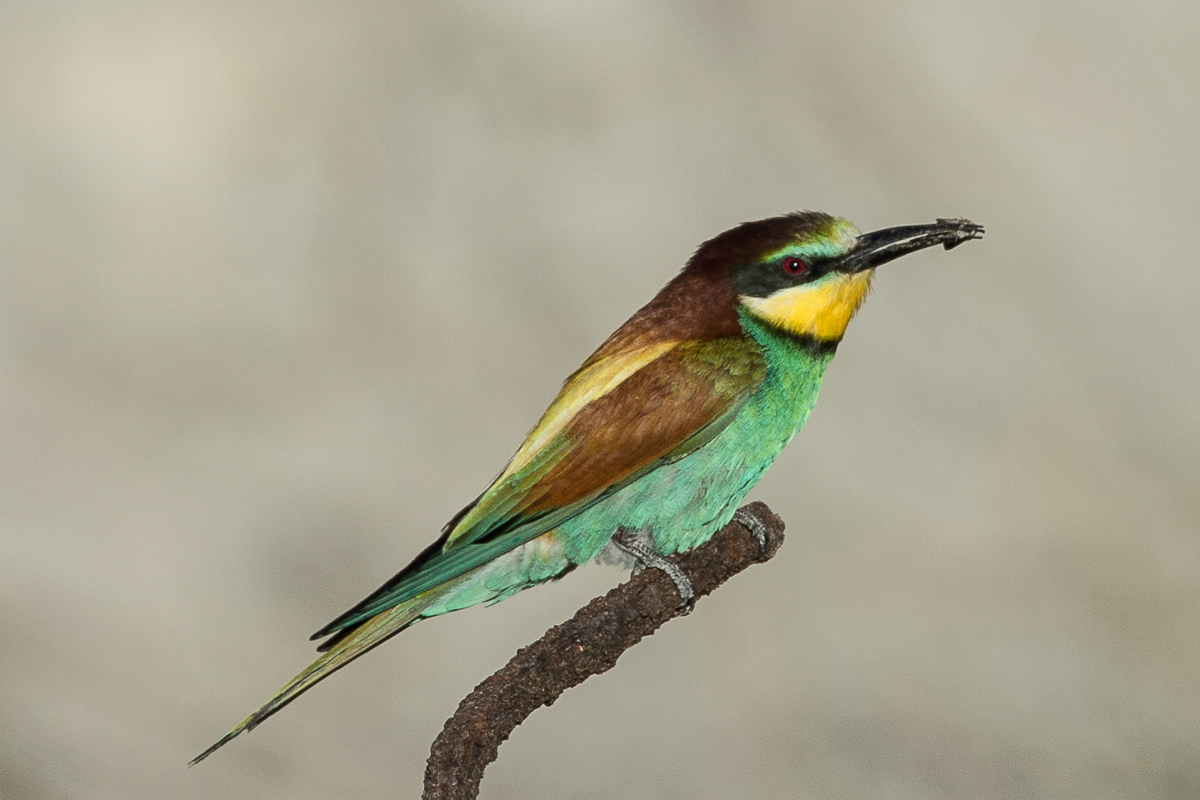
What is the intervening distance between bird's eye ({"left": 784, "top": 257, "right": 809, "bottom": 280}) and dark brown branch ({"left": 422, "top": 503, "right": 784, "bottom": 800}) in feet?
2.34

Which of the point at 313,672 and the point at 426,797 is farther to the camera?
the point at 313,672

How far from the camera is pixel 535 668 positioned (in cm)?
162

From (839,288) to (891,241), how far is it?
0.45 ft

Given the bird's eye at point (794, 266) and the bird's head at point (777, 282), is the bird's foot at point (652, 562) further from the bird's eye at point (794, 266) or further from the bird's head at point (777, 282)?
the bird's eye at point (794, 266)

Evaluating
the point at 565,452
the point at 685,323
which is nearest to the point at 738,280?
the point at 685,323

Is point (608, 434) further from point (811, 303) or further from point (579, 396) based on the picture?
point (811, 303)

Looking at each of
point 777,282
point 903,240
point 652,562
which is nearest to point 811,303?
point 777,282

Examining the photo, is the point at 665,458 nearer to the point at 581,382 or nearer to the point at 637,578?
the point at 581,382

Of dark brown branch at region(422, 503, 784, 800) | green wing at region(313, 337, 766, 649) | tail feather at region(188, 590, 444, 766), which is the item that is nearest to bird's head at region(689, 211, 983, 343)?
green wing at region(313, 337, 766, 649)

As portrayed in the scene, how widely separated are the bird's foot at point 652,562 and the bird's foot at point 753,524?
0.63 ft

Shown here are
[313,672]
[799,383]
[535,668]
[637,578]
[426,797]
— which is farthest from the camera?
[799,383]

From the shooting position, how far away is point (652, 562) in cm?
229

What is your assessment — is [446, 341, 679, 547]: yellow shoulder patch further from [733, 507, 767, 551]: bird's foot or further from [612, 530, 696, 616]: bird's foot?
[733, 507, 767, 551]: bird's foot

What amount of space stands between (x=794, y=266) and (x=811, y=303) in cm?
8
